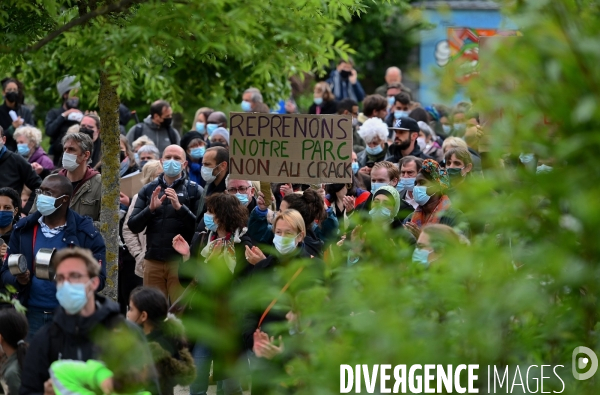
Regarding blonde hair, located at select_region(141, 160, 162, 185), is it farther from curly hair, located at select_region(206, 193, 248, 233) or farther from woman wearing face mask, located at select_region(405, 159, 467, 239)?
woman wearing face mask, located at select_region(405, 159, 467, 239)

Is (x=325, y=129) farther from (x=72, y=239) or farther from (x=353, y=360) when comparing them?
(x=353, y=360)

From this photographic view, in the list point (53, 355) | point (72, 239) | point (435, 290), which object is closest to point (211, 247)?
point (72, 239)

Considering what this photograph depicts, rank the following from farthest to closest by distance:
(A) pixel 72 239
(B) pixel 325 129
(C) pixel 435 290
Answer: (B) pixel 325 129 → (A) pixel 72 239 → (C) pixel 435 290

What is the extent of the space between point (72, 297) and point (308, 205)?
2913 millimetres

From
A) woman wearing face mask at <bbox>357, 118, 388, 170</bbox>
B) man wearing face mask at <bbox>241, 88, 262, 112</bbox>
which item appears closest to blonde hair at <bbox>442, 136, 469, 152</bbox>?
woman wearing face mask at <bbox>357, 118, 388, 170</bbox>

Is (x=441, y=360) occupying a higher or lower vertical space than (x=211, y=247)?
lower

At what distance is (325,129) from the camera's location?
8773 millimetres

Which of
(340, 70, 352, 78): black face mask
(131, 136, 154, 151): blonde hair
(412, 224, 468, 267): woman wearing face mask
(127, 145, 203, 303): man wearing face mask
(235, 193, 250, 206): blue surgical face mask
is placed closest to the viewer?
(412, 224, 468, 267): woman wearing face mask

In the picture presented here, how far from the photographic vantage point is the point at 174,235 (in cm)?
953

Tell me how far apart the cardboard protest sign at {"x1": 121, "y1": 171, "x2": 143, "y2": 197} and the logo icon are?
7694 millimetres

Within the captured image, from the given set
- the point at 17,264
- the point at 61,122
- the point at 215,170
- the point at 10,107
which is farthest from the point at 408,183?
the point at 10,107

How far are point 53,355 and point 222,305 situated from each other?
7.04ft

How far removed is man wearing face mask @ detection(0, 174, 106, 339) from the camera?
7891 mm

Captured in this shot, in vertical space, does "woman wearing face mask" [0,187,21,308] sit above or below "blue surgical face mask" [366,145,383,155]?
below
